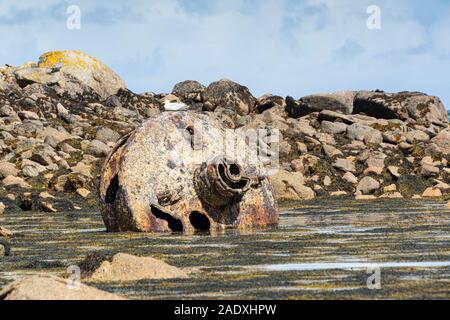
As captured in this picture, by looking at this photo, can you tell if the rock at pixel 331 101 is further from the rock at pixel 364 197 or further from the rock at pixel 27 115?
the rock at pixel 364 197

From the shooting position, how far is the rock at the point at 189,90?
50.8m

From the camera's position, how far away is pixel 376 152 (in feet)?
114

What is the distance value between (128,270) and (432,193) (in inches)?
704

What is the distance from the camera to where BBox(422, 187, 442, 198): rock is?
28.9 metres

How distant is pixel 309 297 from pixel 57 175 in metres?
20.8

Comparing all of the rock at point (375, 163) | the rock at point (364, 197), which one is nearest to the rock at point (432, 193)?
the rock at point (364, 197)

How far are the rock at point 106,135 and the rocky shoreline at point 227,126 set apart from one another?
4cm

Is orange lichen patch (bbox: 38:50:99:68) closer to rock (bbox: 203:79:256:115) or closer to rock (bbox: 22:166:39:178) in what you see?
rock (bbox: 203:79:256:115)

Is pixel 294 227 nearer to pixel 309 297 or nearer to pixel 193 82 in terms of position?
pixel 309 297

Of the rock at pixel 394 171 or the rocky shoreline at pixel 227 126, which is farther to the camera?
the rock at pixel 394 171

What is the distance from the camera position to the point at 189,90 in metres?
53.5

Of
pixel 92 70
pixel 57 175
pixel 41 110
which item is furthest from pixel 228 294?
pixel 92 70

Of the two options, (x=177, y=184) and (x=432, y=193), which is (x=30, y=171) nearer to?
(x=432, y=193)

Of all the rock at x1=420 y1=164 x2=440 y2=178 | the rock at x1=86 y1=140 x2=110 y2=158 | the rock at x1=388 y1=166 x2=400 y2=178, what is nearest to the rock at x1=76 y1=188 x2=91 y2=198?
the rock at x1=86 y1=140 x2=110 y2=158
